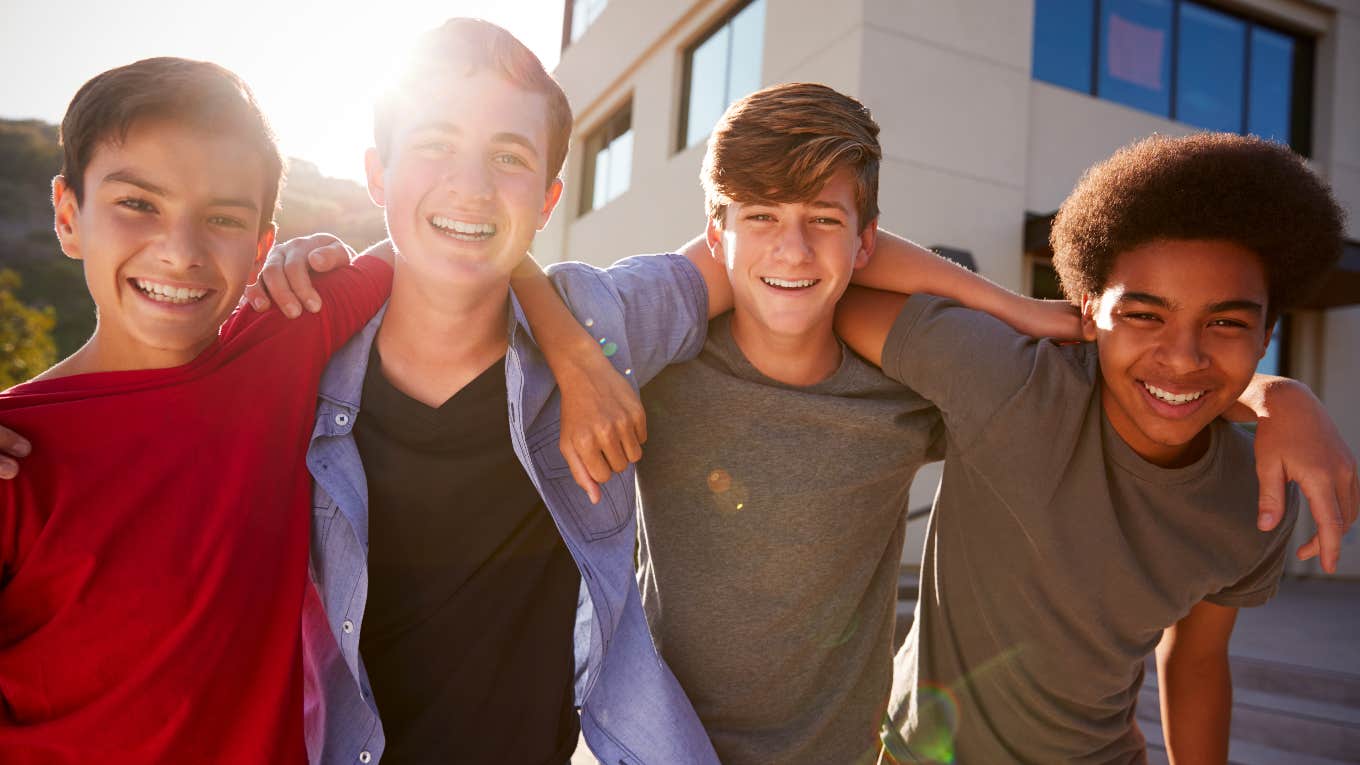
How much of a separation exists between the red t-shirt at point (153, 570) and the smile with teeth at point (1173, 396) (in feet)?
6.20

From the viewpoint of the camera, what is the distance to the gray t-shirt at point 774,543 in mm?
2033

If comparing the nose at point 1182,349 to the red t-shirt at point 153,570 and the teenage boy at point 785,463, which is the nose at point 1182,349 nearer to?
the teenage boy at point 785,463

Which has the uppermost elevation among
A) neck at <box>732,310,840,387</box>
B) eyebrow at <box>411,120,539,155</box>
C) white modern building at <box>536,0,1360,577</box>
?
white modern building at <box>536,0,1360,577</box>

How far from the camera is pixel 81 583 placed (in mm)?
1334

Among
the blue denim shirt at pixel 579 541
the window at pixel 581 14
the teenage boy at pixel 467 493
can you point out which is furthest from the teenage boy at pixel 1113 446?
the window at pixel 581 14

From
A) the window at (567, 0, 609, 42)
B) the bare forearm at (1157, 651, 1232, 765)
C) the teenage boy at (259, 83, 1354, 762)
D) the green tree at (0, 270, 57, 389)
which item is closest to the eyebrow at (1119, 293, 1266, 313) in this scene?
the teenage boy at (259, 83, 1354, 762)

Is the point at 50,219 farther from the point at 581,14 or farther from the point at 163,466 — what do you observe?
the point at 163,466

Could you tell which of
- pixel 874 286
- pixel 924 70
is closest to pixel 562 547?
pixel 874 286

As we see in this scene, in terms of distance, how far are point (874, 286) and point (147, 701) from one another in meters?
1.91

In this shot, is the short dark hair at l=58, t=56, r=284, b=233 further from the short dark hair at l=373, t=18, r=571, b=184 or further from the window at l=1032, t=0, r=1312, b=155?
the window at l=1032, t=0, r=1312, b=155

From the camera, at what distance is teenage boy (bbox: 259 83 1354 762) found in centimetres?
204

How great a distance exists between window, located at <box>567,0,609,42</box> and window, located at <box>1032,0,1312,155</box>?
8310 millimetres

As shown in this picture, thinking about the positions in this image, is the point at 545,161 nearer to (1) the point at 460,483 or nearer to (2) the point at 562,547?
(1) the point at 460,483

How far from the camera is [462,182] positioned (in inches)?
70.0
